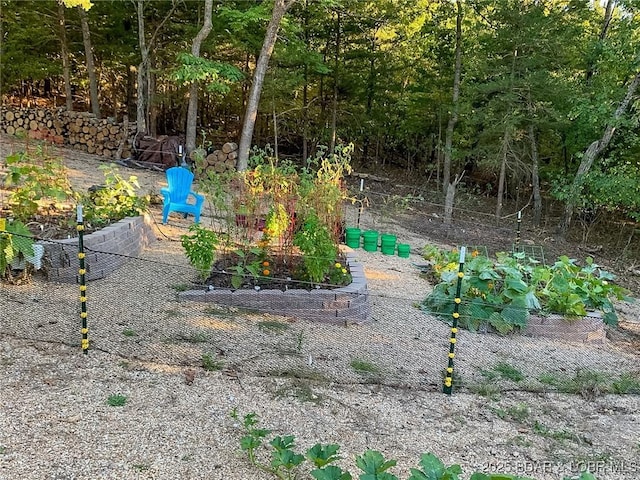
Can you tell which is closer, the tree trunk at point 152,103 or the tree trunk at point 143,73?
the tree trunk at point 143,73

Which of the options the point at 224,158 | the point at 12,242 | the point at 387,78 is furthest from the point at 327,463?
the point at 387,78

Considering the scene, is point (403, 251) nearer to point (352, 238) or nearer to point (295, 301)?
point (352, 238)

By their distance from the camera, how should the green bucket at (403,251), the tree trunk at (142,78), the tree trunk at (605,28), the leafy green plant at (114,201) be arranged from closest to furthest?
the leafy green plant at (114,201)
the green bucket at (403,251)
the tree trunk at (605,28)
the tree trunk at (142,78)

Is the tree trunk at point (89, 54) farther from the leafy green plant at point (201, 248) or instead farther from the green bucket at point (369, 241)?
the leafy green plant at point (201, 248)

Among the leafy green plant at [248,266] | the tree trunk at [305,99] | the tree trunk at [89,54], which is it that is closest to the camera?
the leafy green plant at [248,266]

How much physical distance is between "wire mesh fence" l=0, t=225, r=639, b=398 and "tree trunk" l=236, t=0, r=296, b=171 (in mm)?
4903

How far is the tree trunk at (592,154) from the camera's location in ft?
27.0

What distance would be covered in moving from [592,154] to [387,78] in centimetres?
547

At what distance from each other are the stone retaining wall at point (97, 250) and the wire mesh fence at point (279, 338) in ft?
0.05

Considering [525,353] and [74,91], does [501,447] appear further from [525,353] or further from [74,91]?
Answer: [74,91]

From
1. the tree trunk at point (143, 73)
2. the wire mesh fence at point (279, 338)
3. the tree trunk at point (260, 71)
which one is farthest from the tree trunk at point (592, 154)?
the tree trunk at point (143, 73)

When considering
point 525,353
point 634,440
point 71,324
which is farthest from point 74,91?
point 634,440

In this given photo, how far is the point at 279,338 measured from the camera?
325 cm

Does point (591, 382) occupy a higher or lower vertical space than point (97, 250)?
lower
